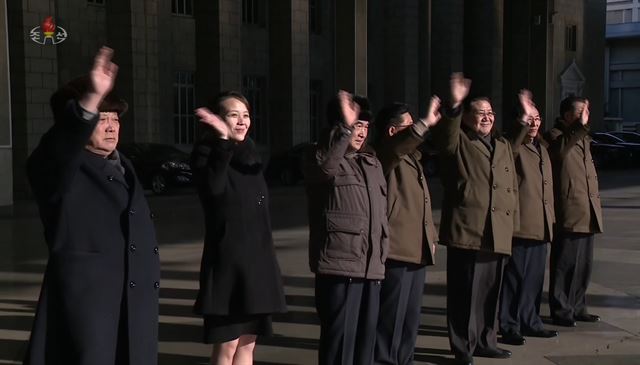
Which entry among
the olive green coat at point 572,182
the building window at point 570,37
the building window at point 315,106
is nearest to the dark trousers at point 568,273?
the olive green coat at point 572,182

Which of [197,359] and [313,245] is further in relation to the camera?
[197,359]

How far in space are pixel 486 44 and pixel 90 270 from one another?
3986 cm

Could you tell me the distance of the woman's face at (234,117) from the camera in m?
4.59

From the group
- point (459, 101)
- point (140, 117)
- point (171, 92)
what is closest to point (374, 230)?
point (459, 101)

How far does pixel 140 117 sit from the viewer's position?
26.6 m

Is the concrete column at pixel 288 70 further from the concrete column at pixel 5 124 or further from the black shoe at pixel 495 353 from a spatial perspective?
the black shoe at pixel 495 353

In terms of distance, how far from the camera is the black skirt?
15.0ft

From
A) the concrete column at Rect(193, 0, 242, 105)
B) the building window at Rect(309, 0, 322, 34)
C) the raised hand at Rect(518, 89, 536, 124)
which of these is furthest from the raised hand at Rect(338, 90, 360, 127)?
the building window at Rect(309, 0, 322, 34)

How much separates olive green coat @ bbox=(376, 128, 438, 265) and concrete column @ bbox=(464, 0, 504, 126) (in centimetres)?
3668

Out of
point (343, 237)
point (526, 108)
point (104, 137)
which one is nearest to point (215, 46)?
point (526, 108)

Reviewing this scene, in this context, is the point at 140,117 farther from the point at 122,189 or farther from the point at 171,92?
the point at 122,189

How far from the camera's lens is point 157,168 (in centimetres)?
2320

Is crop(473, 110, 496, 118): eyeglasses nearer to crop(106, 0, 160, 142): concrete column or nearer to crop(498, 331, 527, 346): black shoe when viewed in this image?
crop(498, 331, 527, 346): black shoe

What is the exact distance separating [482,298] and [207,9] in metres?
24.7
